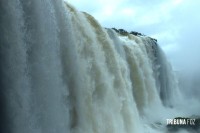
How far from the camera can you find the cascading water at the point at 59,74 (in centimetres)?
1064

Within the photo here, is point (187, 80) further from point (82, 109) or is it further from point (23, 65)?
point (23, 65)

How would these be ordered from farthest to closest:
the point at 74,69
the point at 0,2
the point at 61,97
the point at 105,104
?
the point at 105,104, the point at 74,69, the point at 61,97, the point at 0,2

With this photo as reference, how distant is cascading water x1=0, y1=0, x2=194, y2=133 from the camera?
10641 millimetres

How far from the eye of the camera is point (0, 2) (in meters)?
10.5

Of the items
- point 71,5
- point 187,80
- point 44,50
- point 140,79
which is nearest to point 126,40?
point 140,79

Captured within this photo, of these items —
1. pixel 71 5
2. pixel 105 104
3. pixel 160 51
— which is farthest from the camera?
pixel 160 51

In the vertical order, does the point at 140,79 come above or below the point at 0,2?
above


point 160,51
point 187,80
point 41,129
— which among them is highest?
point 187,80

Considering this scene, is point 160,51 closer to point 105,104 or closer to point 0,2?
point 105,104

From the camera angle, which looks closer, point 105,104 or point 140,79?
point 105,104

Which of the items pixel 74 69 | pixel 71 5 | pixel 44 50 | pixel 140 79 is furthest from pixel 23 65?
pixel 140 79

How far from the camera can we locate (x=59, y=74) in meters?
12.9

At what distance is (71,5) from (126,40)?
881 centimetres

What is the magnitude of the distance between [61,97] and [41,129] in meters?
1.63
